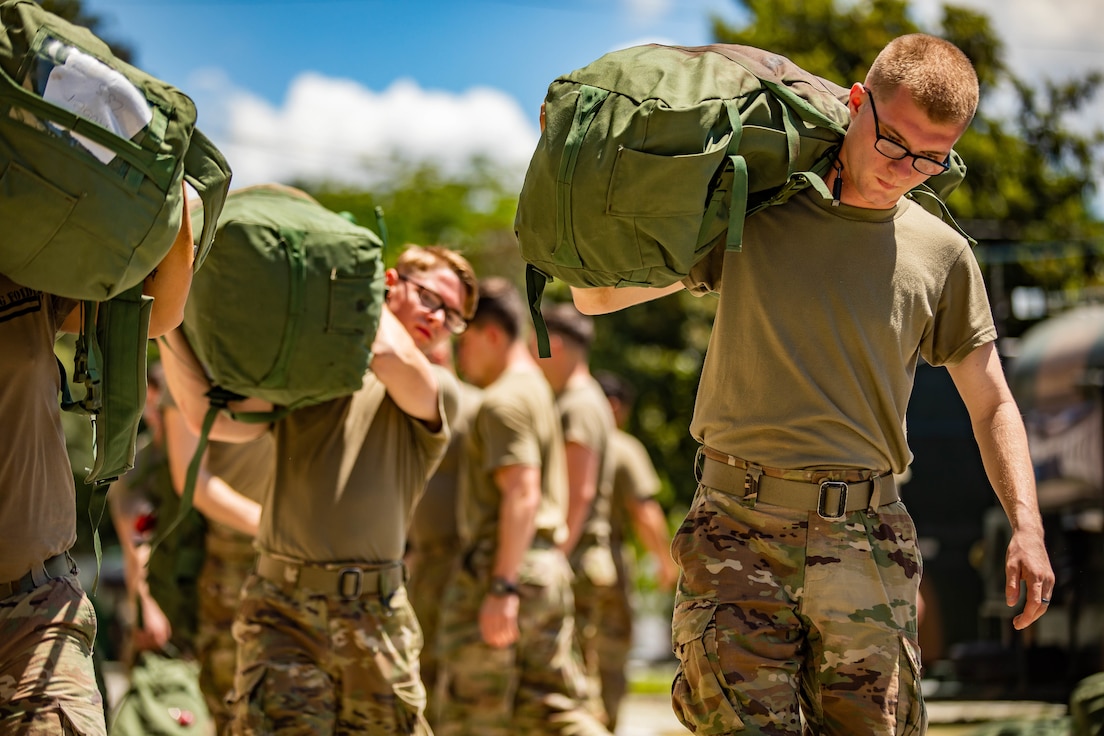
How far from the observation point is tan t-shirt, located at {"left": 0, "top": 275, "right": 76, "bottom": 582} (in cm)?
324

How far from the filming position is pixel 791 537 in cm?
372

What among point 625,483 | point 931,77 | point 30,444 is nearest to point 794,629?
point 931,77

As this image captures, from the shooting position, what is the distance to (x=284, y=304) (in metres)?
4.43

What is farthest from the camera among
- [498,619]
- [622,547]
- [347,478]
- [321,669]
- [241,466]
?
[622,547]

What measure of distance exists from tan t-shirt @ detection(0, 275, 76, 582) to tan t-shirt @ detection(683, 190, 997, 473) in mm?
1702

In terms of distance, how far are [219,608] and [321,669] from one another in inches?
88.4

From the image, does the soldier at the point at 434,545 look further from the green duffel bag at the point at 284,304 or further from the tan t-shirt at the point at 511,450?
the green duffel bag at the point at 284,304

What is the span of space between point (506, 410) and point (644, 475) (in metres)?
3.32

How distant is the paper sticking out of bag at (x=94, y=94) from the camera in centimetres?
298

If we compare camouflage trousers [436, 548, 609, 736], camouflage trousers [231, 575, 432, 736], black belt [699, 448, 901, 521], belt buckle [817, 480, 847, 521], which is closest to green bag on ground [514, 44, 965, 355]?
black belt [699, 448, 901, 521]

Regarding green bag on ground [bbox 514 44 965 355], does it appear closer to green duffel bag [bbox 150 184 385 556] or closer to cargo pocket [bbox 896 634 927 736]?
green duffel bag [bbox 150 184 385 556]

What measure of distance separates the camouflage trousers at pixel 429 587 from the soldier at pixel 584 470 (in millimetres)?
711

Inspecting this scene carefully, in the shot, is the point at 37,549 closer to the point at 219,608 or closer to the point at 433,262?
the point at 433,262

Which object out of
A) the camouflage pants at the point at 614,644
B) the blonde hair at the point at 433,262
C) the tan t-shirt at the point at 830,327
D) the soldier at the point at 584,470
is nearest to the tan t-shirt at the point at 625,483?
the camouflage pants at the point at 614,644
